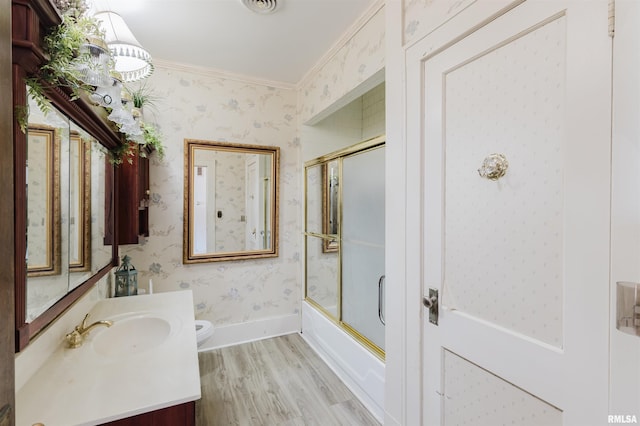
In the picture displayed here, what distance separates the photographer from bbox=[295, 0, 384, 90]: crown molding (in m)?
1.76

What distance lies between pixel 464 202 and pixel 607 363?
62 cm

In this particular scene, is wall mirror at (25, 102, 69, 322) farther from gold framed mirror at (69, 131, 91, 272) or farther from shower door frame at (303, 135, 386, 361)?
shower door frame at (303, 135, 386, 361)

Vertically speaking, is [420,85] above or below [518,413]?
above

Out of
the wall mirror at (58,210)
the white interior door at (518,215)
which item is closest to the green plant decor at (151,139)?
the wall mirror at (58,210)

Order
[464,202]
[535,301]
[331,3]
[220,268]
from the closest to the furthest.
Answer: [535,301]
[464,202]
[331,3]
[220,268]

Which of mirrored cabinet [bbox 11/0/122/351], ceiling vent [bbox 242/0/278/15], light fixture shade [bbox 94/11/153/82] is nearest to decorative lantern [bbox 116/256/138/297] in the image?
mirrored cabinet [bbox 11/0/122/351]

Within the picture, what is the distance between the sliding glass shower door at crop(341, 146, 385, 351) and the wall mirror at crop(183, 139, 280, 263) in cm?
86

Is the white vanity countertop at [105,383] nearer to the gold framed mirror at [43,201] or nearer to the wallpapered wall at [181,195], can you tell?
the gold framed mirror at [43,201]

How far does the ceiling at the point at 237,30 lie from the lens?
5.78 ft

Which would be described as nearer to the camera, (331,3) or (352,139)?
(331,3)

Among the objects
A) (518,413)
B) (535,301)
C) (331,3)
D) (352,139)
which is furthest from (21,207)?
(352,139)

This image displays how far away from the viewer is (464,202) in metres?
1.17

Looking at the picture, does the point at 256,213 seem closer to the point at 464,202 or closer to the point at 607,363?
the point at 464,202
